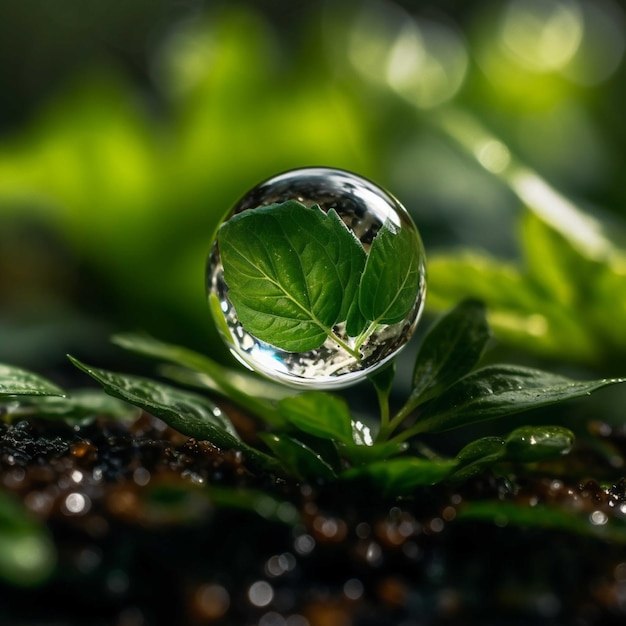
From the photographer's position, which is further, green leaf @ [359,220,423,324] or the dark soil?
green leaf @ [359,220,423,324]

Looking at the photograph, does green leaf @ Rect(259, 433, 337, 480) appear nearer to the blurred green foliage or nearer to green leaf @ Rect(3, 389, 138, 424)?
green leaf @ Rect(3, 389, 138, 424)

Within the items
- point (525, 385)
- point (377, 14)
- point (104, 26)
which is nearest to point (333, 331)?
point (525, 385)

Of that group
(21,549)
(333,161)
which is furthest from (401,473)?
(333,161)

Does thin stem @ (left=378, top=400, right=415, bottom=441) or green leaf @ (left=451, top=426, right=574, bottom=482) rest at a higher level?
green leaf @ (left=451, top=426, right=574, bottom=482)

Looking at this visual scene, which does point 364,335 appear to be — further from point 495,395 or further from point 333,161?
point 333,161

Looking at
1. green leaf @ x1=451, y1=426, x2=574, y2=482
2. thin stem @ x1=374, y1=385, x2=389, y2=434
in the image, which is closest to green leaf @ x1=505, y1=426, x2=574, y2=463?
green leaf @ x1=451, y1=426, x2=574, y2=482

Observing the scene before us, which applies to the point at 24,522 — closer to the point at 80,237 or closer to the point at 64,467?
the point at 64,467

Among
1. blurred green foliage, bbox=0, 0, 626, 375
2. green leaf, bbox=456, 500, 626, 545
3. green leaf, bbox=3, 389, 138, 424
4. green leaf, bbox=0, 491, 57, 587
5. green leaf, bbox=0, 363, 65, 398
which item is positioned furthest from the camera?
blurred green foliage, bbox=0, 0, 626, 375
